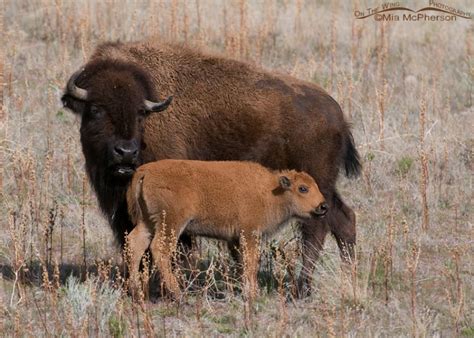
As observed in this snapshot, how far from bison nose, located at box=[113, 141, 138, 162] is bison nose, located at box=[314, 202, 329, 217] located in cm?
165

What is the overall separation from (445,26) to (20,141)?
8.44m

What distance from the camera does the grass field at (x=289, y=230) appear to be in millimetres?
7215

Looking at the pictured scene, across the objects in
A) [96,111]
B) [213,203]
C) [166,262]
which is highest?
[96,111]

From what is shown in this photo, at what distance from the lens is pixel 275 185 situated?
8.05 m

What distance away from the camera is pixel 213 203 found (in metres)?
7.71

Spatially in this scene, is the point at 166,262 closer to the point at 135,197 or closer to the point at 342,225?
the point at 135,197

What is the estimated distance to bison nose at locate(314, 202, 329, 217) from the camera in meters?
8.03

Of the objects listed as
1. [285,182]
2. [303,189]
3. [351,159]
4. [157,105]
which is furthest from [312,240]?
[157,105]

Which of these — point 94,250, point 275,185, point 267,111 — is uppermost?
point 267,111

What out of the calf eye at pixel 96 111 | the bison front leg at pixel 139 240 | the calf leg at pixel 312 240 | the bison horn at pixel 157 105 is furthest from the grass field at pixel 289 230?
the bison horn at pixel 157 105

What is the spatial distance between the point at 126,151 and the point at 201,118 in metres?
0.98

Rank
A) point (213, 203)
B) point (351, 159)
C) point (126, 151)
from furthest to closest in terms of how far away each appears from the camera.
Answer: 1. point (351, 159)
2. point (213, 203)
3. point (126, 151)

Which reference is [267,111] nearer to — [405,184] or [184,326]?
[184,326]

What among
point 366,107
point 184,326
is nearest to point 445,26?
point 366,107
